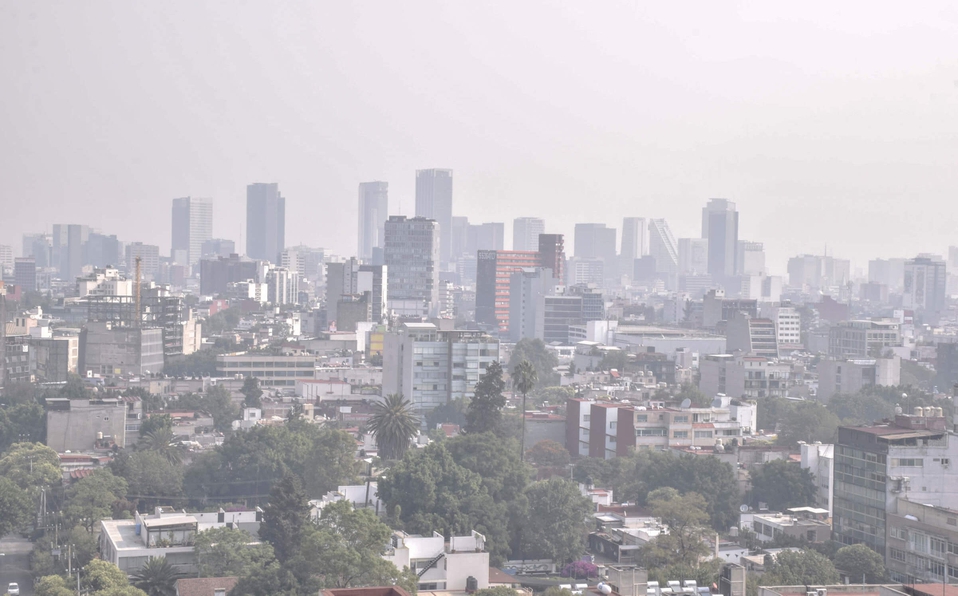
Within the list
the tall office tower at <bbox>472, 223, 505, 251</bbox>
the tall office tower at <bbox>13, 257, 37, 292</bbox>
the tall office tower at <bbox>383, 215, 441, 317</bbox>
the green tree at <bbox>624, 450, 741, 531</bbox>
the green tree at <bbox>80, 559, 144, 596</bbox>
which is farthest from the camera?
the tall office tower at <bbox>472, 223, 505, 251</bbox>

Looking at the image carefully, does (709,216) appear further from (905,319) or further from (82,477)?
(82,477)

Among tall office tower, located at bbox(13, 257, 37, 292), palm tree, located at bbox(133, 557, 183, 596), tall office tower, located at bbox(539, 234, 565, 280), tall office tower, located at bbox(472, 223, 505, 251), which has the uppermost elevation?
tall office tower, located at bbox(472, 223, 505, 251)

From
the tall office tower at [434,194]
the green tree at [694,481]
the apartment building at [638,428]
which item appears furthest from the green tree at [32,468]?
the tall office tower at [434,194]

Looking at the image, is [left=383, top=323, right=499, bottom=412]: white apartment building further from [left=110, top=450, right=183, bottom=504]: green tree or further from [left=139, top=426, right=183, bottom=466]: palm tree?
[left=110, top=450, right=183, bottom=504]: green tree

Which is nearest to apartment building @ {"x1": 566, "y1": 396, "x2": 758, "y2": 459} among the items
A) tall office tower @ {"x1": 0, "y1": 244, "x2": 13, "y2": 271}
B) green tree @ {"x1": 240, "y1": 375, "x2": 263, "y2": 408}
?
green tree @ {"x1": 240, "y1": 375, "x2": 263, "y2": 408}

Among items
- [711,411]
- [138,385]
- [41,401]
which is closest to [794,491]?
Result: [711,411]

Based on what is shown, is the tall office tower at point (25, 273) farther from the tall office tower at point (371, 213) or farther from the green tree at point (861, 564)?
the green tree at point (861, 564)

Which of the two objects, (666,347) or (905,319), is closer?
(666,347)

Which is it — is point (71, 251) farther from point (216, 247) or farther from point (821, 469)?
point (821, 469)
